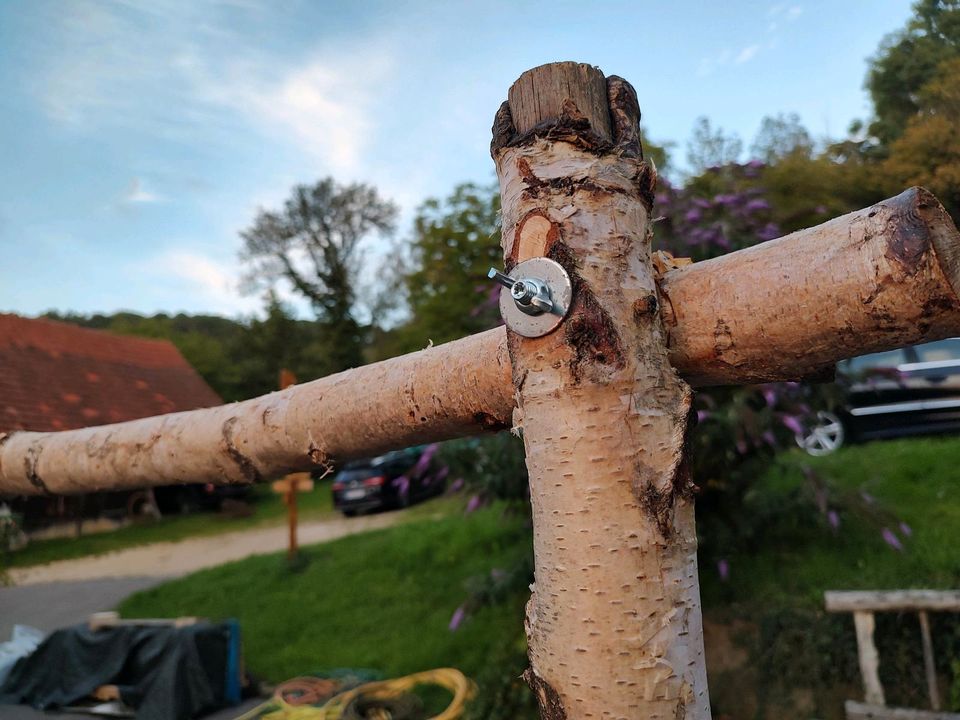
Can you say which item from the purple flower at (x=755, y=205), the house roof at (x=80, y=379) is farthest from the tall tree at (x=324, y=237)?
the purple flower at (x=755, y=205)

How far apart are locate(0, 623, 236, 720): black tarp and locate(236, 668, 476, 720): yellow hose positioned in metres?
0.76

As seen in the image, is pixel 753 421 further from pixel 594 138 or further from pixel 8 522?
pixel 8 522

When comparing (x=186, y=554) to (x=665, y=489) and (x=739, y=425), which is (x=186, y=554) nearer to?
(x=739, y=425)

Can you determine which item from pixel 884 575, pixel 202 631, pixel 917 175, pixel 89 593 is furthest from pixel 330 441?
pixel 917 175

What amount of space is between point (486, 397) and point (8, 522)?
888cm

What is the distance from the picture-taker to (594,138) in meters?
1.13

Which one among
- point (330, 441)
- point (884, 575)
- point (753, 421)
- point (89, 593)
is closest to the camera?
point (330, 441)

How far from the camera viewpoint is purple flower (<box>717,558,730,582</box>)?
4238mm

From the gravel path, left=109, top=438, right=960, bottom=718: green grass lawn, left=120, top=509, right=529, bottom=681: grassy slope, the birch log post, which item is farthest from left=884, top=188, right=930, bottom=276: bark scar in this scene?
the gravel path

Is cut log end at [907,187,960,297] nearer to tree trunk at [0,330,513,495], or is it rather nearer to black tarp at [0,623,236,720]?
tree trunk at [0,330,513,495]

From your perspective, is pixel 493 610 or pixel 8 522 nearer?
pixel 493 610

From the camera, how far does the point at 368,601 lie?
695cm

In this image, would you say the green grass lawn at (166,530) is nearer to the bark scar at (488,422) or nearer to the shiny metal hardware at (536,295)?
the bark scar at (488,422)

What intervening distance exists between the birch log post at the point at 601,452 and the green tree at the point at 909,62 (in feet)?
36.7
